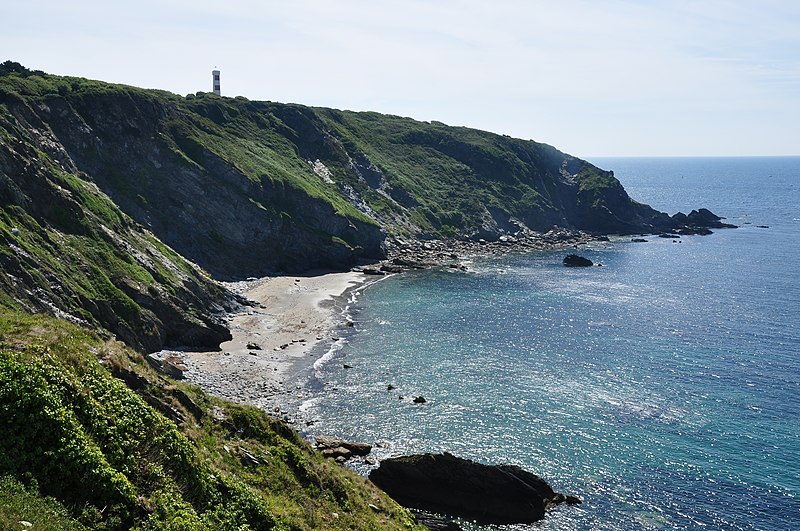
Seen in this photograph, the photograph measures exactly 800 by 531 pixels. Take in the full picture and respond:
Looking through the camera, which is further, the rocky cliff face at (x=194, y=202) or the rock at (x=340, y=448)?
the rocky cliff face at (x=194, y=202)

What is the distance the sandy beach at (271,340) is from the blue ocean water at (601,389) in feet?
13.1

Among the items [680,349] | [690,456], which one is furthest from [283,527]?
[680,349]

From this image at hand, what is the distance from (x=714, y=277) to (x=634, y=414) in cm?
7497

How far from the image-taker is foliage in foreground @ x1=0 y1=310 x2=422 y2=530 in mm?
17516

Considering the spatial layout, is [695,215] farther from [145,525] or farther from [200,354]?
[145,525]

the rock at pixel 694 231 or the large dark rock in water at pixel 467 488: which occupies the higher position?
the rock at pixel 694 231

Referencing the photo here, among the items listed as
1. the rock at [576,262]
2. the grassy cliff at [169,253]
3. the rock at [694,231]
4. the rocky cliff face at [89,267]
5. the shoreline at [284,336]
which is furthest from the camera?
the rock at [694,231]

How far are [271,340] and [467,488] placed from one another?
3931 centimetres

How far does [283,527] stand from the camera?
73.8 feet

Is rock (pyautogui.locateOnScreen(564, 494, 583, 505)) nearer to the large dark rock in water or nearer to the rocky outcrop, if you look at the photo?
the large dark rock in water

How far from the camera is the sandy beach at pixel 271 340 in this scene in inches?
2341

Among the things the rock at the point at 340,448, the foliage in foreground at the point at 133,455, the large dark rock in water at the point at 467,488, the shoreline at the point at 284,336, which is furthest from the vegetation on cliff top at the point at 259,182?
the large dark rock in water at the point at 467,488

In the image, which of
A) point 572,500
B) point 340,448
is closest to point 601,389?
point 572,500

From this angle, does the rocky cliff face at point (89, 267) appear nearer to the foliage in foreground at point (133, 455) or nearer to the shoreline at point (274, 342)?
the shoreline at point (274, 342)
